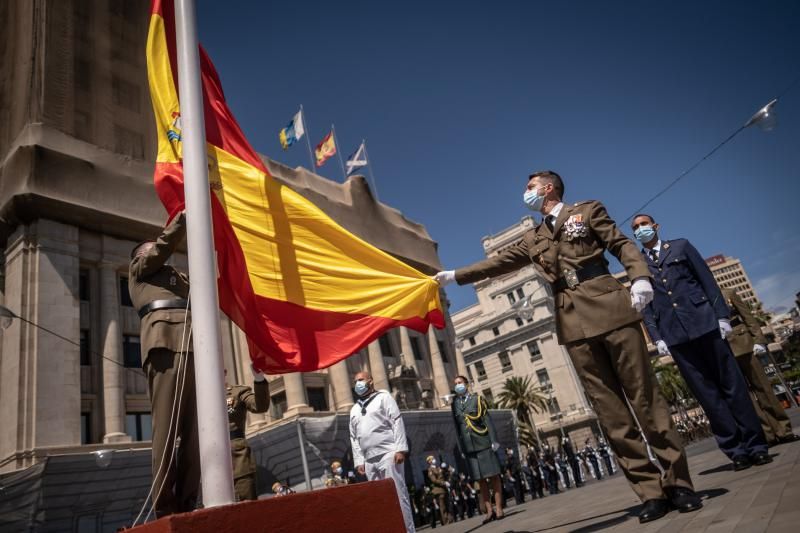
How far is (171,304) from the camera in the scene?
3836 mm

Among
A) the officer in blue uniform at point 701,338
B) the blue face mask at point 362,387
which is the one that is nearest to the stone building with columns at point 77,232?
the blue face mask at point 362,387

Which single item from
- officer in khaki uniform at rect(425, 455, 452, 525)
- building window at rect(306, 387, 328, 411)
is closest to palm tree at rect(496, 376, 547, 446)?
building window at rect(306, 387, 328, 411)

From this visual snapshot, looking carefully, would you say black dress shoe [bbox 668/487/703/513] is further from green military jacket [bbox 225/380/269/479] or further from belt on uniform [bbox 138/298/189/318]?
green military jacket [bbox 225/380/269/479]

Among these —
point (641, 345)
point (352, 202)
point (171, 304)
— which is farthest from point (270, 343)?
point (352, 202)

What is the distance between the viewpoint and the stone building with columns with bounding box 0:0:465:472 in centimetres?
1889

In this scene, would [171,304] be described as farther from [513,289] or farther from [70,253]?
[513,289]

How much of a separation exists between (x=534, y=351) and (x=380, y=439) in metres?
54.8

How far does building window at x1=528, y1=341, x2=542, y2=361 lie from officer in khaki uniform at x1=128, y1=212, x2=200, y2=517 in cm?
5647

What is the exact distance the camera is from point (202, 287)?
2.87 metres

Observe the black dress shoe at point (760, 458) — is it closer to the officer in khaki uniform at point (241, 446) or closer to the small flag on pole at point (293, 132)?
the officer in khaki uniform at point (241, 446)

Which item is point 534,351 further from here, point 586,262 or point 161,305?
point 161,305

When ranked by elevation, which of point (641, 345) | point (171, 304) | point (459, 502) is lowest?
point (459, 502)

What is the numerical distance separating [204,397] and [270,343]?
Result: 176 centimetres

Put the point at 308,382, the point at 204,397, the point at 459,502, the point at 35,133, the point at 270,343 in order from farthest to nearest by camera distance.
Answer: the point at 308,382, the point at 35,133, the point at 459,502, the point at 270,343, the point at 204,397
